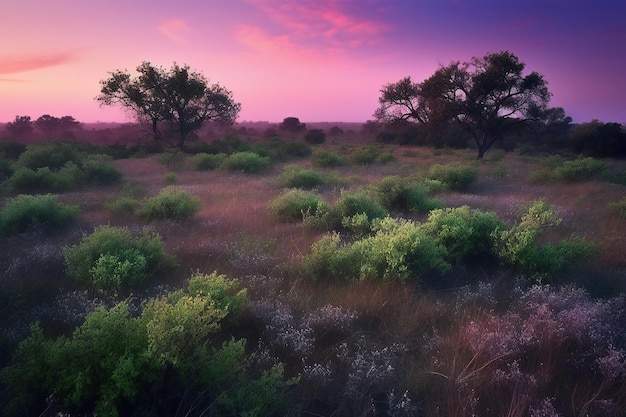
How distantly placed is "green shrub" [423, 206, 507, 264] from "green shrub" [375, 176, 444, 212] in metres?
3.20

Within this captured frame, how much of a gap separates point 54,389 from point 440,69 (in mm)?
32075

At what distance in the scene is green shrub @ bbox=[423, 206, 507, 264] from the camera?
7051 millimetres

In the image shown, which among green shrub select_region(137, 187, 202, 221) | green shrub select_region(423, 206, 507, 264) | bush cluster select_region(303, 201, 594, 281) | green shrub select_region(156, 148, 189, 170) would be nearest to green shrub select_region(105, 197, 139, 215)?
green shrub select_region(137, 187, 202, 221)

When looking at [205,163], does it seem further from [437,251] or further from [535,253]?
[535,253]

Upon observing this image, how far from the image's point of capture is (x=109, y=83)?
33.7 meters

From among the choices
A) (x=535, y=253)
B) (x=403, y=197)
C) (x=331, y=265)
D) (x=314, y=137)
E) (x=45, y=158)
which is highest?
(x=314, y=137)

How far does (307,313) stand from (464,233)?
3.60 meters

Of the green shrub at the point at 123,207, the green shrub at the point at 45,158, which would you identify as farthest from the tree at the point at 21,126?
the green shrub at the point at 123,207

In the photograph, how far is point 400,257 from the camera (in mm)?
5949

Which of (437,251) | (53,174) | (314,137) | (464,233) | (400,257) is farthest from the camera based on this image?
(314,137)

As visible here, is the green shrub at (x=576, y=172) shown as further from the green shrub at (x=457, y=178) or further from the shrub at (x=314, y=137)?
the shrub at (x=314, y=137)

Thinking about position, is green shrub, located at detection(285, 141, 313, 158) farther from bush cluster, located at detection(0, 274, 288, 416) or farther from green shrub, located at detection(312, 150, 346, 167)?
bush cluster, located at detection(0, 274, 288, 416)

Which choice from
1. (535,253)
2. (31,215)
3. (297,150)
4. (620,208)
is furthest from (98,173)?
(620,208)

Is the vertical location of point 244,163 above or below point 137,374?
above
